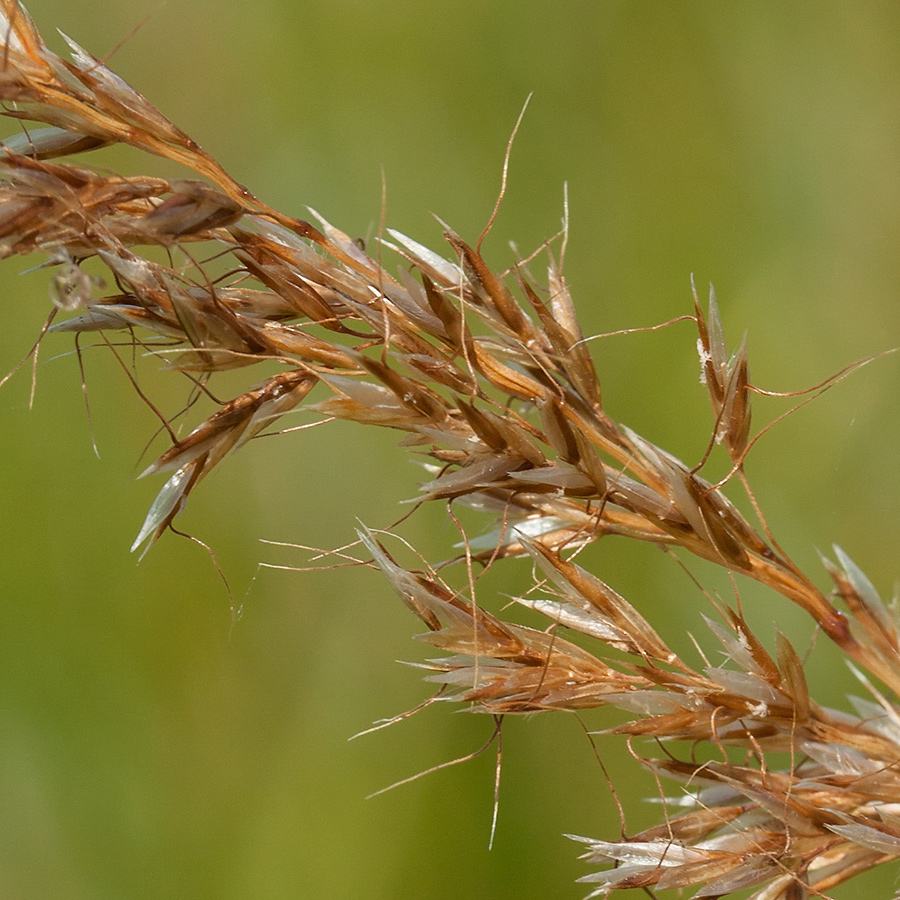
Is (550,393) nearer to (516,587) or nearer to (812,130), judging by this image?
(516,587)

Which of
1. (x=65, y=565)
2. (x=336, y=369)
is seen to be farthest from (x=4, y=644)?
(x=336, y=369)

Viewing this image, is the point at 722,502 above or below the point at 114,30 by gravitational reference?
below

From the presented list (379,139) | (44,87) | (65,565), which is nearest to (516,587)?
(65,565)

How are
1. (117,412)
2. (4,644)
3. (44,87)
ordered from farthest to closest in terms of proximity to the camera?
(117,412) → (4,644) → (44,87)

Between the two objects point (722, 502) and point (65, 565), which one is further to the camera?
point (65, 565)

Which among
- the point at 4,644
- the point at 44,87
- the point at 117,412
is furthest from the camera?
the point at 117,412

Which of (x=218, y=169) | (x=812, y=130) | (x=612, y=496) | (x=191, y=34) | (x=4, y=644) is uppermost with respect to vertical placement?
(x=812, y=130)
